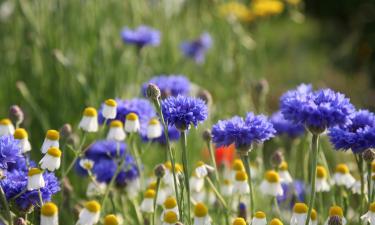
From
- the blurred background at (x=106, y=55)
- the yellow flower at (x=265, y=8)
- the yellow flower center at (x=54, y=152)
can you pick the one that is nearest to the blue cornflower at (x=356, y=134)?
the yellow flower center at (x=54, y=152)

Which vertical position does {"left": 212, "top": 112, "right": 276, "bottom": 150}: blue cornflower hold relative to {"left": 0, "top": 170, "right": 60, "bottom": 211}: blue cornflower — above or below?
above

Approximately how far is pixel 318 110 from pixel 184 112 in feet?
1.10

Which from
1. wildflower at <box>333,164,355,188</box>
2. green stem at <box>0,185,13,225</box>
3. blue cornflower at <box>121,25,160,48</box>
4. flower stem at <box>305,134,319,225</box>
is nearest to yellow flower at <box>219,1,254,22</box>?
blue cornflower at <box>121,25,160,48</box>

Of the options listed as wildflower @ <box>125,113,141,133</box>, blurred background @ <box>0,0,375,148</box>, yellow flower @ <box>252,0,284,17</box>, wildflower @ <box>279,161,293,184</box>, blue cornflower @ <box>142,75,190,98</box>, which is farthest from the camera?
yellow flower @ <box>252,0,284,17</box>

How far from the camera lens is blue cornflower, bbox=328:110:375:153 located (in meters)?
1.63

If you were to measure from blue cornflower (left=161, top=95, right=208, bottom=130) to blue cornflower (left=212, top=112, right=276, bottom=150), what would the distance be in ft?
0.28

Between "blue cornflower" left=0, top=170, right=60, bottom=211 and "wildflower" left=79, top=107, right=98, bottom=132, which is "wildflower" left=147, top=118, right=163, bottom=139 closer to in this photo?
"wildflower" left=79, top=107, right=98, bottom=132

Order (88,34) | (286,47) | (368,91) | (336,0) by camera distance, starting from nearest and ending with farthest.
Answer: (88,34), (368,91), (286,47), (336,0)

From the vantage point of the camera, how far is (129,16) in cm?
362

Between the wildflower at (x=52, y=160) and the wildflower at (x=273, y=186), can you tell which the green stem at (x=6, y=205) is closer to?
the wildflower at (x=52, y=160)

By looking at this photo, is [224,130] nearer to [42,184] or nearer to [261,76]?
[42,184]

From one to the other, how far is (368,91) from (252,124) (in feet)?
11.9

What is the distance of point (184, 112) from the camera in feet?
5.21

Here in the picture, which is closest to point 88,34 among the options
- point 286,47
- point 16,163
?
point 16,163
